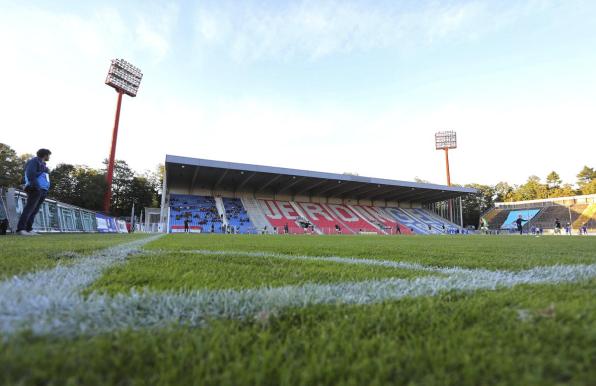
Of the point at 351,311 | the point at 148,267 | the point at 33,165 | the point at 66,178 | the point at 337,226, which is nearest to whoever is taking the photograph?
the point at 351,311

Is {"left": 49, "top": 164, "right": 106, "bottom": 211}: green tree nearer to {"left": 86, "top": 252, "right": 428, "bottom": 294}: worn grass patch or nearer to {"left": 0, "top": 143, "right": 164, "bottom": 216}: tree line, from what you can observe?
{"left": 0, "top": 143, "right": 164, "bottom": 216}: tree line

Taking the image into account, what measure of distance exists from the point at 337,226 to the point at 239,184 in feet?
34.1

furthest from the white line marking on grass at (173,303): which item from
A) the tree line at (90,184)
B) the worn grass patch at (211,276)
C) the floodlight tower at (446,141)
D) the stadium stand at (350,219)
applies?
the floodlight tower at (446,141)

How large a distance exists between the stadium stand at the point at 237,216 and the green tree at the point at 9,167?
73.1 feet

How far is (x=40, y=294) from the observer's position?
4.13 ft

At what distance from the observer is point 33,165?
5.54 meters

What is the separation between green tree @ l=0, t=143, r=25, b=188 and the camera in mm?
32594

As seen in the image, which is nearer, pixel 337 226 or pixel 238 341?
pixel 238 341

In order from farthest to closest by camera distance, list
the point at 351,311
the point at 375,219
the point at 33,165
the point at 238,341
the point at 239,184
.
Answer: the point at 375,219 < the point at 239,184 < the point at 33,165 < the point at 351,311 < the point at 238,341

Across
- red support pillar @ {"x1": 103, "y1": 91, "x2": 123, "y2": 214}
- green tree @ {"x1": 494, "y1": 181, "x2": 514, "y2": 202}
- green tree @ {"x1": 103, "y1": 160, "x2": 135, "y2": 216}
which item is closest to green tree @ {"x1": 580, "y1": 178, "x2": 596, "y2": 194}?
green tree @ {"x1": 494, "y1": 181, "x2": 514, "y2": 202}

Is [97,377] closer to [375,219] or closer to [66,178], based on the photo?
→ [375,219]

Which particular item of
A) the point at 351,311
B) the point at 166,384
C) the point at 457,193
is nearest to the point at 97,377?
the point at 166,384

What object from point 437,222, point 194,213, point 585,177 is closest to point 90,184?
point 194,213

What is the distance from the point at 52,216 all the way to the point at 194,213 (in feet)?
59.6
